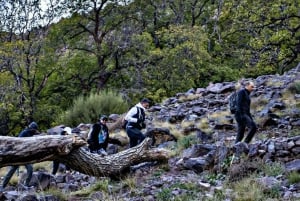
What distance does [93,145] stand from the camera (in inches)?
440

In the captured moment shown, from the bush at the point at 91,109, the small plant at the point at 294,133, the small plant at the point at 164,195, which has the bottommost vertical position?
the bush at the point at 91,109

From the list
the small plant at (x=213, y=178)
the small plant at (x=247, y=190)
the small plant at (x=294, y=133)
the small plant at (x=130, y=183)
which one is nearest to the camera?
the small plant at (x=247, y=190)

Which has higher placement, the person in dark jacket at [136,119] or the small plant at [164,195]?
the person in dark jacket at [136,119]

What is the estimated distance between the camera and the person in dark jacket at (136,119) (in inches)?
417

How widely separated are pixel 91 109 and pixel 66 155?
44.0 feet

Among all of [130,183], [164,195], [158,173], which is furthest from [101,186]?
[164,195]

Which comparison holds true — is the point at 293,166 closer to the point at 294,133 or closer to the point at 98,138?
the point at 294,133

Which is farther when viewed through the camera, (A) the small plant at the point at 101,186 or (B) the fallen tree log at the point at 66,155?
(A) the small plant at the point at 101,186

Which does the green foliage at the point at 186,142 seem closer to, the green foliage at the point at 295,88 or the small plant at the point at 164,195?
the small plant at the point at 164,195

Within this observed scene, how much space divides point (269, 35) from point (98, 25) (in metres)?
14.8

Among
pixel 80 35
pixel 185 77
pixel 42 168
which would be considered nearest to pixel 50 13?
pixel 80 35

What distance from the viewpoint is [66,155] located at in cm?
772

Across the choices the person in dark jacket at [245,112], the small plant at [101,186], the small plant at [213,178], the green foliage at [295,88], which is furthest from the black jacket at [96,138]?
the green foliage at [295,88]

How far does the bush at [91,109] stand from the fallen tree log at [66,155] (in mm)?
11413
